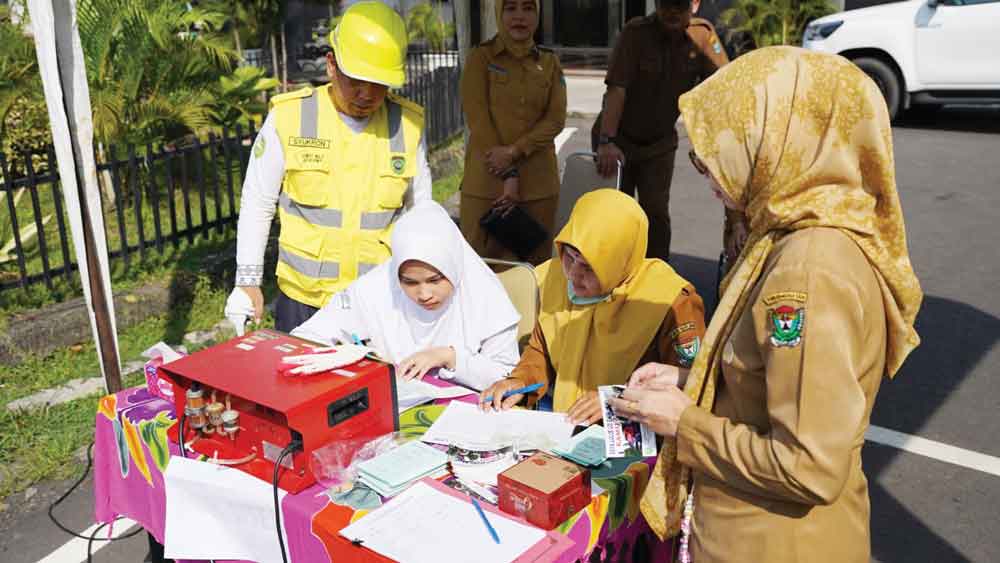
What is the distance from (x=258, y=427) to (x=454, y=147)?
8000 millimetres

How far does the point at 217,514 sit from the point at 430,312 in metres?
1.01

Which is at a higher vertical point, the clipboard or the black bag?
the black bag

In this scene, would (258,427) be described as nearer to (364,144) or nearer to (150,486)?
(150,486)

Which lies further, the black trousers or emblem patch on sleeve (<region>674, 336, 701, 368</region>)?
the black trousers

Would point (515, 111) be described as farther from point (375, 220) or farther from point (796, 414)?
point (796, 414)

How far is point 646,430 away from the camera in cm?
188

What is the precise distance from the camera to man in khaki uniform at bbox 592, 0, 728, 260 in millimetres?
4730

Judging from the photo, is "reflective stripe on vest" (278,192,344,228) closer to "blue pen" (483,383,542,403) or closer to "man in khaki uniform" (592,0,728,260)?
"blue pen" (483,383,542,403)

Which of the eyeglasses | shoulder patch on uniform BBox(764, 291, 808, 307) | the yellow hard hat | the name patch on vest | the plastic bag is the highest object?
the yellow hard hat

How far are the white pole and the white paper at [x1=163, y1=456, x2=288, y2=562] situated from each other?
1501 mm

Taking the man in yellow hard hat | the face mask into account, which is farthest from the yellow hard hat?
the face mask

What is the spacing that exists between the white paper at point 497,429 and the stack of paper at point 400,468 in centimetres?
8

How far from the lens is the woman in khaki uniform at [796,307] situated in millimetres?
1462

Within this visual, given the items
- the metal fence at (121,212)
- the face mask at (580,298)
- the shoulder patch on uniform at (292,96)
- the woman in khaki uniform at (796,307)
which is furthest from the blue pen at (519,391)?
the metal fence at (121,212)
